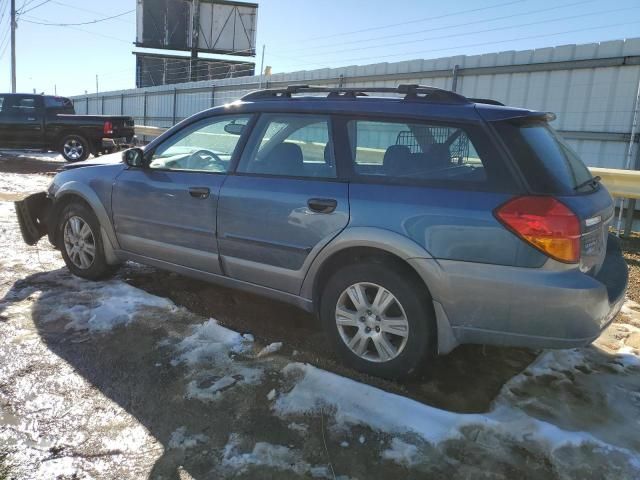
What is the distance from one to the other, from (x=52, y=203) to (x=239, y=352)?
276 centimetres

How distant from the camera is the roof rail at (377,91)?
124 inches

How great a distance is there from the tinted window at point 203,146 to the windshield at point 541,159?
1.89m

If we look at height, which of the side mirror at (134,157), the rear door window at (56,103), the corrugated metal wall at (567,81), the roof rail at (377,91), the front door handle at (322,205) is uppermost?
the corrugated metal wall at (567,81)

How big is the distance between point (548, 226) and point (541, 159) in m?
0.43

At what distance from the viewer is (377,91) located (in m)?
3.47

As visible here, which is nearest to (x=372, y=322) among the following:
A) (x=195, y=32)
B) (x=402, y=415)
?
(x=402, y=415)

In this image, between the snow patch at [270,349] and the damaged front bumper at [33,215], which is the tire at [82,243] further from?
the snow patch at [270,349]

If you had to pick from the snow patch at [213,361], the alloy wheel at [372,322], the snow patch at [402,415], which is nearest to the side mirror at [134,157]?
the snow patch at [213,361]

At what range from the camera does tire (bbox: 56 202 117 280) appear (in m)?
4.60

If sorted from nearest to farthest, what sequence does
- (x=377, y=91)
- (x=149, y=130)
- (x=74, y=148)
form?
(x=377, y=91)
(x=74, y=148)
(x=149, y=130)

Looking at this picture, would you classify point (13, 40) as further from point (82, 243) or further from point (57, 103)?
point (82, 243)

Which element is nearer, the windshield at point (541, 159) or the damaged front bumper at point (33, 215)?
the windshield at point (541, 159)

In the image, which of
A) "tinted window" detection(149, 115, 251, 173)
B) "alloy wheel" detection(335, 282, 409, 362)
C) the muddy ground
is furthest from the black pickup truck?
"alloy wheel" detection(335, 282, 409, 362)

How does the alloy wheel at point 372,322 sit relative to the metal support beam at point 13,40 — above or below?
below
